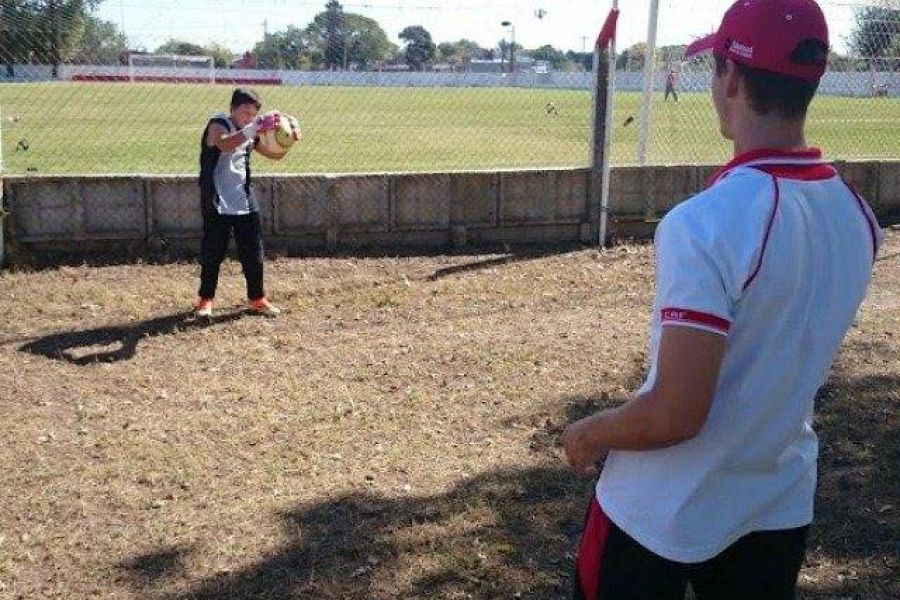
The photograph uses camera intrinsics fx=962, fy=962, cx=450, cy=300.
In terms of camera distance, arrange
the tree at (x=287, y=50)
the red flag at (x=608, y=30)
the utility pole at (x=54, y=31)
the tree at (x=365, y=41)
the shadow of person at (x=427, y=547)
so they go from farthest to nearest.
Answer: the tree at (x=287, y=50), the tree at (x=365, y=41), the utility pole at (x=54, y=31), the red flag at (x=608, y=30), the shadow of person at (x=427, y=547)

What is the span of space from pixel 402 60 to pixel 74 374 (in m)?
10.6

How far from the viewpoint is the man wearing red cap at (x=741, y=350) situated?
171 centimetres

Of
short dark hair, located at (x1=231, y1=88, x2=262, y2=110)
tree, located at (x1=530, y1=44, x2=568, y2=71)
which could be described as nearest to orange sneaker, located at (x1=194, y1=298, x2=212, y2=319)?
short dark hair, located at (x1=231, y1=88, x2=262, y2=110)

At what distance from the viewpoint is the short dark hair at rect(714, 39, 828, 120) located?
1.80 metres

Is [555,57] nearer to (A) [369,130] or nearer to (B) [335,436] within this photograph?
(A) [369,130]

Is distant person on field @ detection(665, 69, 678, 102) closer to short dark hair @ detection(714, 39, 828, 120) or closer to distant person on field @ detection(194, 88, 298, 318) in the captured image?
distant person on field @ detection(194, 88, 298, 318)

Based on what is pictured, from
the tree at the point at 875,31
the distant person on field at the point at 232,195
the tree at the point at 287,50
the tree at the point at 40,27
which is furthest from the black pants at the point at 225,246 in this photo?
the tree at the point at 875,31

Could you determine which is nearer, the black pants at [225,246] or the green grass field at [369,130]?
the black pants at [225,246]

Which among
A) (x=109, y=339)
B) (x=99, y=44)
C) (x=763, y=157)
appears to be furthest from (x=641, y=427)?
(x=99, y=44)

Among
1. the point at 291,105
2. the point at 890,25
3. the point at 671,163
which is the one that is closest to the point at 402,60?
the point at 291,105

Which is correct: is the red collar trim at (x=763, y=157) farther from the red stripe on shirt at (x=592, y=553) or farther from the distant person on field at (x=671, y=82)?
the distant person on field at (x=671, y=82)

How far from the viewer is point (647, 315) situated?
781cm

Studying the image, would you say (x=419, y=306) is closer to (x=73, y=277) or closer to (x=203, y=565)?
(x=73, y=277)

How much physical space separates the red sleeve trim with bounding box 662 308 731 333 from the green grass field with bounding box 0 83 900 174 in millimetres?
9820
